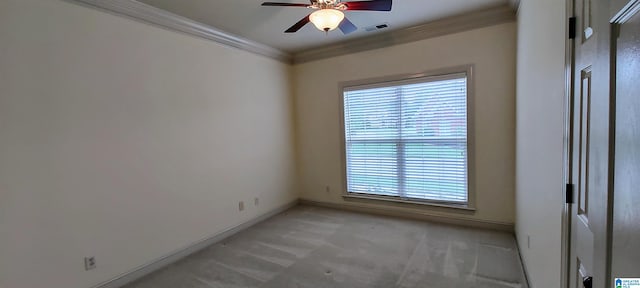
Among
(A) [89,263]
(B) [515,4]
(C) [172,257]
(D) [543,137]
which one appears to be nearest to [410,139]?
(B) [515,4]

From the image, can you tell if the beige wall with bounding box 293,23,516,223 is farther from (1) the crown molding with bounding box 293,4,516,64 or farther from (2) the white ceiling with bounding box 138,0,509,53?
(2) the white ceiling with bounding box 138,0,509,53

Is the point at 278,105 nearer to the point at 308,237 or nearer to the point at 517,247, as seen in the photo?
the point at 308,237

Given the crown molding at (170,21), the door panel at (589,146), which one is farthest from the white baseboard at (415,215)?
the crown molding at (170,21)

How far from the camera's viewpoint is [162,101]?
3.00 metres

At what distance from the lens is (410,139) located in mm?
4031

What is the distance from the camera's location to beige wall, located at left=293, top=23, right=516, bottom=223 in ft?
11.0

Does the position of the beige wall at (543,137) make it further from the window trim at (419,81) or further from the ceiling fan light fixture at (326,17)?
the ceiling fan light fixture at (326,17)

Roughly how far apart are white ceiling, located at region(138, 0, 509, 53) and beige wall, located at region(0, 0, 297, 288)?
0.32 meters

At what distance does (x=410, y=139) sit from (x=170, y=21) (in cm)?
336

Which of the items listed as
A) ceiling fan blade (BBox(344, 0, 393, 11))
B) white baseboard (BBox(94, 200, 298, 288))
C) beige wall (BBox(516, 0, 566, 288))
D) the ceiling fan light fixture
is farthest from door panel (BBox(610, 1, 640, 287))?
white baseboard (BBox(94, 200, 298, 288))

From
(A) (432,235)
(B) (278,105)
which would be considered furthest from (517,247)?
(B) (278,105)

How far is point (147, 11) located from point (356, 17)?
2.24 meters

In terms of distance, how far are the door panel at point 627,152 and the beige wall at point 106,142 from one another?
10.6 ft

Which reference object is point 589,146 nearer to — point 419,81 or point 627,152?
point 627,152
